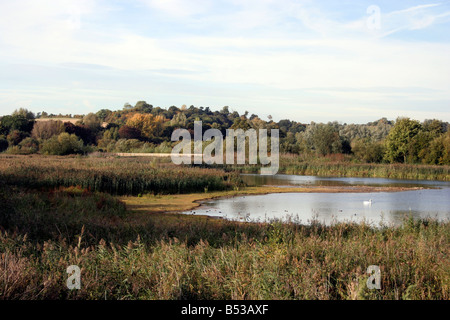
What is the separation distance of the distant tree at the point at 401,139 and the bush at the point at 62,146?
3236 cm

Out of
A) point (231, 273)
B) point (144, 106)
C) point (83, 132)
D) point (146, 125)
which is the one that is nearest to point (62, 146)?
point (83, 132)

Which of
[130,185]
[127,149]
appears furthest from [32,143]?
[130,185]

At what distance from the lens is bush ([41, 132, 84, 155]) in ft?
143

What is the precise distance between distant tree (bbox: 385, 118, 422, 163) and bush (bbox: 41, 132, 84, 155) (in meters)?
32.4

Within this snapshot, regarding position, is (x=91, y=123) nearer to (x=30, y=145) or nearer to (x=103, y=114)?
→ (x=30, y=145)

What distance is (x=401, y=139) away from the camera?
49469 millimetres

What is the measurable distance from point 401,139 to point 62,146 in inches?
1353

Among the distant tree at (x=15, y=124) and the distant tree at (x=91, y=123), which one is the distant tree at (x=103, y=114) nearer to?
the distant tree at (x=91, y=123)

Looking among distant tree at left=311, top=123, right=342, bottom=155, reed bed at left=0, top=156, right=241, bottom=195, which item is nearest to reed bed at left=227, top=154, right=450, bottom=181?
reed bed at left=0, top=156, right=241, bottom=195

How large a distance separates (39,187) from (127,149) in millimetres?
34817

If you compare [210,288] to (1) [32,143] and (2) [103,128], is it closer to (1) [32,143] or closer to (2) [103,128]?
(1) [32,143]

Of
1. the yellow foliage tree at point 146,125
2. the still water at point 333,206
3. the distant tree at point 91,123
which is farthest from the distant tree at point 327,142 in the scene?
the distant tree at point 91,123

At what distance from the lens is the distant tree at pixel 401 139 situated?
4919cm
